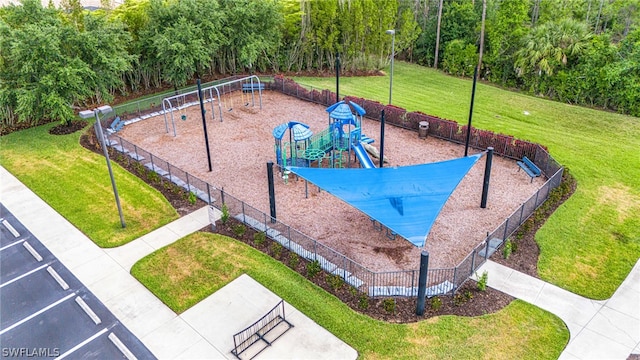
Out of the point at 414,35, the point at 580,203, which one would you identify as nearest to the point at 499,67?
the point at 414,35

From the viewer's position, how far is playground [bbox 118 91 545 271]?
56.7 ft

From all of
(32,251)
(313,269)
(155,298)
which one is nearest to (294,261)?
(313,269)

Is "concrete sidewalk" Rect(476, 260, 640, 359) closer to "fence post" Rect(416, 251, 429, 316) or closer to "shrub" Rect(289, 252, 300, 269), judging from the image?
"fence post" Rect(416, 251, 429, 316)

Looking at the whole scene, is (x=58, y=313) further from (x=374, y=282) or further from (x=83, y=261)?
(x=374, y=282)

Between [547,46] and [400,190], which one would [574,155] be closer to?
[400,190]

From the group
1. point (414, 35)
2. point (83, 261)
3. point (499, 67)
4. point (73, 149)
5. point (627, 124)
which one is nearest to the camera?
point (83, 261)

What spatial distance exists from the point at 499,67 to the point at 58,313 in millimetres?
35489

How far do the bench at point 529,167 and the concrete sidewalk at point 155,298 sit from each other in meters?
13.4

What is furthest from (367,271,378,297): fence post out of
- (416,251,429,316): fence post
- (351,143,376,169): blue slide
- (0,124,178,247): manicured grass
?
(0,124,178,247): manicured grass

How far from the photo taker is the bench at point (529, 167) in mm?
21578

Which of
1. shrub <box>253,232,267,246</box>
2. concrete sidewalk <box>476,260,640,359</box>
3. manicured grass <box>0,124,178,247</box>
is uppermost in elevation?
manicured grass <box>0,124,178,247</box>

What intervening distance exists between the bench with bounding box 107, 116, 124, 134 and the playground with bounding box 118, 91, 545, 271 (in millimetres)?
378

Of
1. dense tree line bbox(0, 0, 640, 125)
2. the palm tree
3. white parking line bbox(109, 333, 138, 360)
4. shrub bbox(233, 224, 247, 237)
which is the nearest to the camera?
white parking line bbox(109, 333, 138, 360)

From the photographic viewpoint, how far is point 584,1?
4362cm
